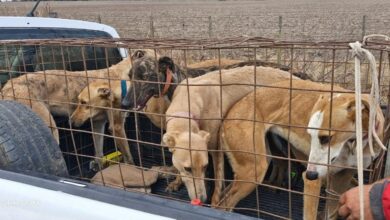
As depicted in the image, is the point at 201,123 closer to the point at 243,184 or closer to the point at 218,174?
the point at 218,174

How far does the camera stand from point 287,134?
314 centimetres

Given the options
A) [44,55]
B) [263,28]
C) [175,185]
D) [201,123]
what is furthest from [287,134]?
[263,28]

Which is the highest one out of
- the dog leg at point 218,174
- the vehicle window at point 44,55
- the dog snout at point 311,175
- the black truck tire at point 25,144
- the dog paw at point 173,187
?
the vehicle window at point 44,55

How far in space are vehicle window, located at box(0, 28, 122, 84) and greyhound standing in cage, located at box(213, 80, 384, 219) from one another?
119cm

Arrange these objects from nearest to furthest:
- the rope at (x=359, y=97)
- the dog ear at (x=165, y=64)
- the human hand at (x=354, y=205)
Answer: the rope at (x=359, y=97)
the human hand at (x=354, y=205)
the dog ear at (x=165, y=64)

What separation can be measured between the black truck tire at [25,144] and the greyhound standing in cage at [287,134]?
1.03 metres

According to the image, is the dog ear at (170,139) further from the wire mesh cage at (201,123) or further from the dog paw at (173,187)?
the dog paw at (173,187)

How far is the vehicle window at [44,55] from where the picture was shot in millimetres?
3496

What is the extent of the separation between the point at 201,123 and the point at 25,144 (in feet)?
5.23

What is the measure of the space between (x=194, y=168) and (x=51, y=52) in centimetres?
176

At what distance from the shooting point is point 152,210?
1539 mm

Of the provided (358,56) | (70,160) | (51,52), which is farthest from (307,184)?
(51,52)

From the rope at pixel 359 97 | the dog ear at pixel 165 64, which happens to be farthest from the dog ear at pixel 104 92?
the rope at pixel 359 97

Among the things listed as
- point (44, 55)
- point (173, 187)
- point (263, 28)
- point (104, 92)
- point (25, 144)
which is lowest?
point (263, 28)
